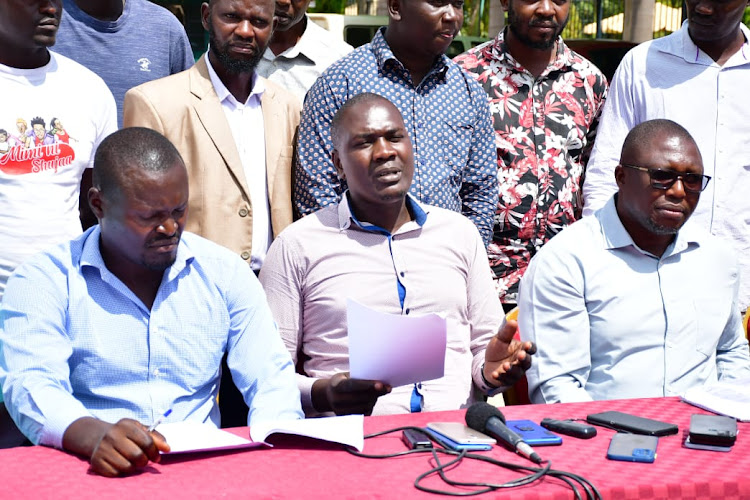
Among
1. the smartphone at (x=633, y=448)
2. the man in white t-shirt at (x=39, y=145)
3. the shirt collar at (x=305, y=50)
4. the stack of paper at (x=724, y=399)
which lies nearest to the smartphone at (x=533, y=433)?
the smartphone at (x=633, y=448)

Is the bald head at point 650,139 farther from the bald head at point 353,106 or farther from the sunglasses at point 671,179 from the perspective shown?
the bald head at point 353,106

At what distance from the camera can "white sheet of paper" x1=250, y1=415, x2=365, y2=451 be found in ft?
9.06

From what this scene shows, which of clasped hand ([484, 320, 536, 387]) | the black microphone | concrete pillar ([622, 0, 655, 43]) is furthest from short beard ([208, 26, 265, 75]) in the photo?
concrete pillar ([622, 0, 655, 43])

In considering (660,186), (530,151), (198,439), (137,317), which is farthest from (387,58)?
(198,439)

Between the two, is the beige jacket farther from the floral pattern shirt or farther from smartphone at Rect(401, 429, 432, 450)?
smartphone at Rect(401, 429, 432, 450)

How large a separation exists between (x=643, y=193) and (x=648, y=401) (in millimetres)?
897

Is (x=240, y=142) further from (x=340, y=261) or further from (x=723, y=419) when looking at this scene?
(x=723, y=419)

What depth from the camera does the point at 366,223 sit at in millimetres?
3893

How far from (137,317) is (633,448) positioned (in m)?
1.47

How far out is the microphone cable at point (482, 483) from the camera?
251 centimetres

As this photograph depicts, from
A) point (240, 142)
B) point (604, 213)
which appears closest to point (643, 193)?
point (604, 213)

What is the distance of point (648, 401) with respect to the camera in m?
3.26

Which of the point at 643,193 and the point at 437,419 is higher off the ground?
the point at 643,193

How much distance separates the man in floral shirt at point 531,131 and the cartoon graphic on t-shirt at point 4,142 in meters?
2.09
